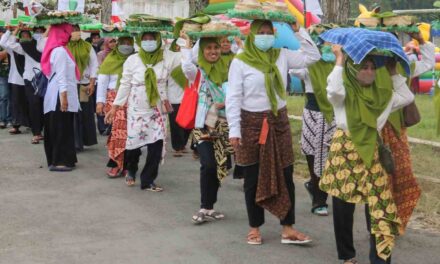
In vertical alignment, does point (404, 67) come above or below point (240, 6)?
below

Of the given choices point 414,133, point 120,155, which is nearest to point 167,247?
point 120,155

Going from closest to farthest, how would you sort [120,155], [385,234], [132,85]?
[385,234]
[132,85]
[120,155]

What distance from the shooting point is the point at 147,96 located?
8.85m

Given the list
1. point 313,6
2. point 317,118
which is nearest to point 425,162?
point 313,6

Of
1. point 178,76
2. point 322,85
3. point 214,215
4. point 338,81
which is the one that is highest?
point 338,81

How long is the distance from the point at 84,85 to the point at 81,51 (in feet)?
3.00

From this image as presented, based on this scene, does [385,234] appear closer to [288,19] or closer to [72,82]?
[288,19]

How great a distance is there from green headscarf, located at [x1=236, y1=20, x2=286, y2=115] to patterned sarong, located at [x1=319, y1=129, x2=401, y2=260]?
86 centimetres

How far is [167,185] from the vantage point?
9477mm

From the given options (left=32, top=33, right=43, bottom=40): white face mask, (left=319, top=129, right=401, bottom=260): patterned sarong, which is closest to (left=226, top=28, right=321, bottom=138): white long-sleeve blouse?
(left=319, top=129, right=401, bottom=260): patterned sarong

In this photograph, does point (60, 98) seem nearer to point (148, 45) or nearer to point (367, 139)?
point (148, 45)

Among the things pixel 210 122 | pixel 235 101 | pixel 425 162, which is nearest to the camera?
pixel 235 101

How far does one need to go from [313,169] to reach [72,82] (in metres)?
3.87

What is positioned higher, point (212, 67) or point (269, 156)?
point (212, 67)
